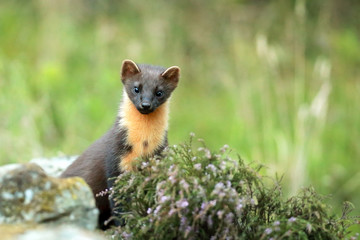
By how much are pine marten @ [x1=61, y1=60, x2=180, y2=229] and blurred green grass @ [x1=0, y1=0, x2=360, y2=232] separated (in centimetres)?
291

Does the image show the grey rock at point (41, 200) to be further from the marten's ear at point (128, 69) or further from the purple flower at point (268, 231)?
the marten's ear at point (128, 69)

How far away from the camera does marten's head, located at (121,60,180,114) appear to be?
4965 millimetres

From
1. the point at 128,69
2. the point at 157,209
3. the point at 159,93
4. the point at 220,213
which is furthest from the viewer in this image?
the point at 128,69

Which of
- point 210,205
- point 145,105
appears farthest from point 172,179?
point 145,105

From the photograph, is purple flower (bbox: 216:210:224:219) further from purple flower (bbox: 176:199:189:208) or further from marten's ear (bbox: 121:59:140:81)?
marten's ear (bbox: 121:59:140:81)

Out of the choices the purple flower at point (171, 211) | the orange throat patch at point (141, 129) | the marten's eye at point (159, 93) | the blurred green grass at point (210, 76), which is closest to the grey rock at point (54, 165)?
Result: the orange throat patch at point (141, 129)

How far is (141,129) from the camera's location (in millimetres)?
5023

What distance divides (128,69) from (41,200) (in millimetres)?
2067

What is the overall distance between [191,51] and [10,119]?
3.85 m

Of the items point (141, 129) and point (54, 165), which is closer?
point (141, 129)

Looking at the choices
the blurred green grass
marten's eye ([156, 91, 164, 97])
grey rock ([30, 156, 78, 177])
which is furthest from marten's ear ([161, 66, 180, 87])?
the blurred green grass

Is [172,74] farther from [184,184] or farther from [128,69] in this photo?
[184,184]

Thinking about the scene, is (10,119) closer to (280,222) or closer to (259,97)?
(259,97)

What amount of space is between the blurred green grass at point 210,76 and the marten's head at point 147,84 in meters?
2.96
